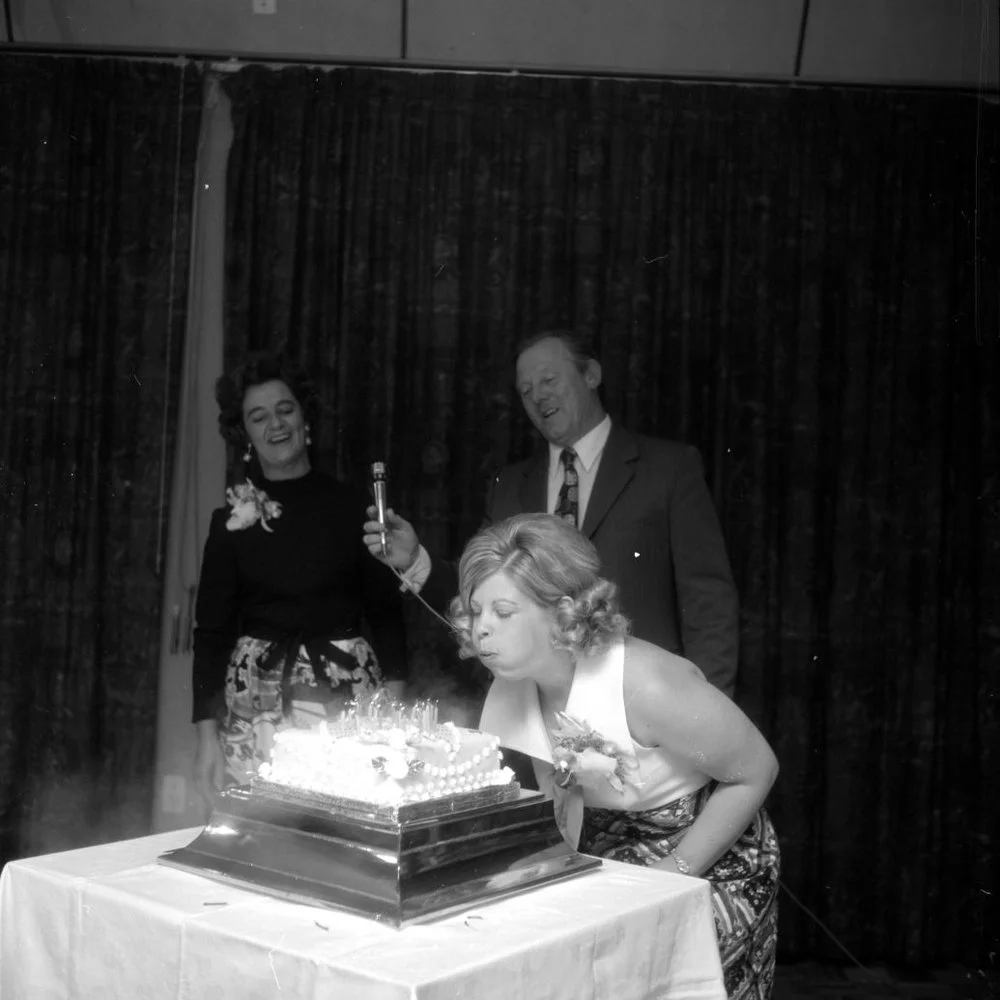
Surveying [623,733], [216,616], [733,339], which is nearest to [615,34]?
[733,339]

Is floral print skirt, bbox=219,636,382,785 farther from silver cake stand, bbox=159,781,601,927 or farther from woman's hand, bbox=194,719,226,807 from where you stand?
silver cake stand, bbox=159,781,601,927

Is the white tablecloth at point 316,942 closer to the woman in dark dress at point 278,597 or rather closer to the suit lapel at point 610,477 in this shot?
the woman in dark dress at point 278,597

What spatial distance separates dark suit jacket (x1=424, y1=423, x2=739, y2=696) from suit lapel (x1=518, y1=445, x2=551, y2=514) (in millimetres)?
147

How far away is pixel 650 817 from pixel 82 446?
2563 mm

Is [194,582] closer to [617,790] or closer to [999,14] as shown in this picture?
[617,790]

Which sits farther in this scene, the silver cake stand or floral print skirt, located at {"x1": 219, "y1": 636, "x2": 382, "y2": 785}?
floral print skirt, located at {"x1": 219, "y1": 636, "x2": 382, "y2": 785}

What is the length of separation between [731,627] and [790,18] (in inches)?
80.7

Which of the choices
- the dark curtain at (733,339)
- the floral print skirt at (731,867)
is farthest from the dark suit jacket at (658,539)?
the dark curtain at (733,339)

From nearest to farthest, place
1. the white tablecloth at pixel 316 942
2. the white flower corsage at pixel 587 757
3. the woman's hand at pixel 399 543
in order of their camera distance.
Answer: the white tablecloth at pixel 316 942 → the white flower corsage at pixel 587 757 → the woman's hand at pixel 399 543

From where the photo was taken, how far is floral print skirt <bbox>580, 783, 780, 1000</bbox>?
80.3 inches

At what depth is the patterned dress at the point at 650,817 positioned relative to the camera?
2.05 m

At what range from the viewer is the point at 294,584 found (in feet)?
9.93

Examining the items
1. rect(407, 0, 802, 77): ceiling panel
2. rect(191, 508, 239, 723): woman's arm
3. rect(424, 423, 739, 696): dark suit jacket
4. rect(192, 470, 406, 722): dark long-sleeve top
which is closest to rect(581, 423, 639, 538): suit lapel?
rect(424, 423, 739, 696): dark suit jacket

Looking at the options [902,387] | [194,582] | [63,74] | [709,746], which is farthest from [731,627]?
[63,74]
